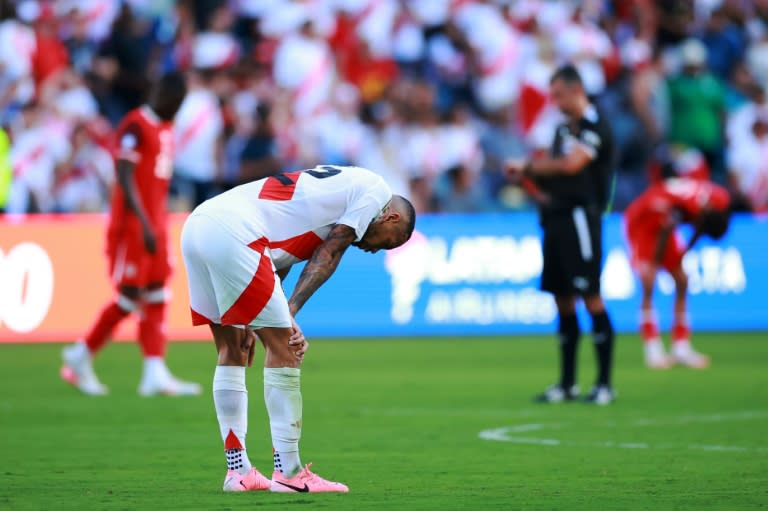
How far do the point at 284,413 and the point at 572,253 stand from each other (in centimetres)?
591

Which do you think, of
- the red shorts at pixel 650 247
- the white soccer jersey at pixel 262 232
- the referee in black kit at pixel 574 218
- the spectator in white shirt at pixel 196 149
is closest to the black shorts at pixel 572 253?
the referee in black kit at pixel 574 218

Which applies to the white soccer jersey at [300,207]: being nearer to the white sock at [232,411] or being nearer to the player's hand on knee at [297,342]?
the player's hand on knee at [297,342]

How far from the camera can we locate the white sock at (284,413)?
7.61 m

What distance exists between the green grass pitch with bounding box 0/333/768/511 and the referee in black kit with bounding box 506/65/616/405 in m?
0.50

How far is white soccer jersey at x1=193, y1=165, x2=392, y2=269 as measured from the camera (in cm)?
764

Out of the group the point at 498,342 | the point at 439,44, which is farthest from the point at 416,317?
the point at 439,44

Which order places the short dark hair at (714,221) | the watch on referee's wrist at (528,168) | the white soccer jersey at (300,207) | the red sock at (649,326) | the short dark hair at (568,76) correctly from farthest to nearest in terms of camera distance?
the short dark hair at (714,221) → the red sock at (649,326) → the short dark hair at (568,76) → the watch on referee's wrist at (528,168) → the white soccer jersey at (300,207)

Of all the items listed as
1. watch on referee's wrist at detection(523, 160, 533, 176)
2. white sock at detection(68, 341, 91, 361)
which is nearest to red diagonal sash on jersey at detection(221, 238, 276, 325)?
watch on referee's wrist at detection(523, 160, 533, 176)

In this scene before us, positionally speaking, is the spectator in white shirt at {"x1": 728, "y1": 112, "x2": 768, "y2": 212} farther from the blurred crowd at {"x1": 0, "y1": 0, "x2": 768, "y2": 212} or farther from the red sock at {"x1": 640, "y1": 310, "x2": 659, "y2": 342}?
the red sock at {"x1": 640, "y1": 310, "x2": 659, "y2": 342}

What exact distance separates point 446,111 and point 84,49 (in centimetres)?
576

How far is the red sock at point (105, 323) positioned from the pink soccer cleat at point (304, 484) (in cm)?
622

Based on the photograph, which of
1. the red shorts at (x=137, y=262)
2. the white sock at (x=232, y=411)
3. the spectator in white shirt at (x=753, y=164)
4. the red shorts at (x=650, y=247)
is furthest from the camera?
the spectator in white shirt at (x=753, y=164)

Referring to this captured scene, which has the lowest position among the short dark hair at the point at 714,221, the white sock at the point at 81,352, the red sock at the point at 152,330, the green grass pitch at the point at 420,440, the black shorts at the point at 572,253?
the green grass pitch at the point at 420,440

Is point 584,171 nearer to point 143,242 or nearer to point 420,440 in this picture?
point 420,440
